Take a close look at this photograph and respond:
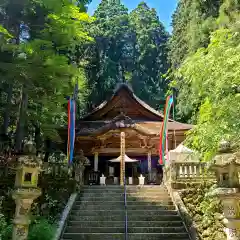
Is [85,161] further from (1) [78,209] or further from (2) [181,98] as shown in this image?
(2) [181,98]

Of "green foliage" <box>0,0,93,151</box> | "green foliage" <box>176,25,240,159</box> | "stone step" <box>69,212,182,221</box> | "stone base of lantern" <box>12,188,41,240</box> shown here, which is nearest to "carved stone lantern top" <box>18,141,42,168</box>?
"stone base of lantern" <box>12,188,41,240</box>

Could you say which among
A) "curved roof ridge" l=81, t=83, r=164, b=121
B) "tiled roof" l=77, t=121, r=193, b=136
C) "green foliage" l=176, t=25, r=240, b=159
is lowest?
"green foliage" l=176, t=25, r=240, b=159

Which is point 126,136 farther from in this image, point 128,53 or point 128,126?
point 128,53

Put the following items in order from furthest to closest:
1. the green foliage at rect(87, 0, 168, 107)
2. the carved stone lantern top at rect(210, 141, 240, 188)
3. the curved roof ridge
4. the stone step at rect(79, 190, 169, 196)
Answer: the green foliage at rect(87, 0, 168, 107) < the curved roof ridge < the stone step at rect(79, 190, 169, 196) < the carved stone lantern top at rect(210, 141, 240, 188)

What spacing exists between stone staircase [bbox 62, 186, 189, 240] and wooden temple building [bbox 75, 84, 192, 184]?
18.5ft

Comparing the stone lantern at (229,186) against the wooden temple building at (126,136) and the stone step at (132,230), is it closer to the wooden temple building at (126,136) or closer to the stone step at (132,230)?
the stone step at (132,230)

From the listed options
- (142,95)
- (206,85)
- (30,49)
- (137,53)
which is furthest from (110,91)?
(206,85)

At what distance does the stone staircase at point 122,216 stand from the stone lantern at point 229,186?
395cm

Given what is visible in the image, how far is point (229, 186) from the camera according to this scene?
5.93m

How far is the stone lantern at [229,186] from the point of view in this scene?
573 centimetres

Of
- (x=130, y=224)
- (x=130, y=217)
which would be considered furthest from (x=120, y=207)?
(x=130, y=224)

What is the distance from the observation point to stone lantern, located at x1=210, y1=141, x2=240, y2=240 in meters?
5.73

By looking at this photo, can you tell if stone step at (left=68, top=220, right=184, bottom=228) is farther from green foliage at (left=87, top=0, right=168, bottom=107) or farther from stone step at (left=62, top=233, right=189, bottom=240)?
green foliage at (left=87, top=0, right=168, bottom=107)

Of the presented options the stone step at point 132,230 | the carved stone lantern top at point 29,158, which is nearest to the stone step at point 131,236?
the stone step at point 132,230
